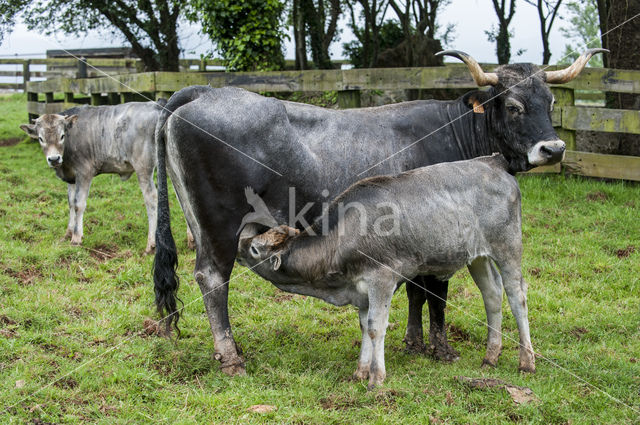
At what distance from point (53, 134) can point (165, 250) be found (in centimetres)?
514

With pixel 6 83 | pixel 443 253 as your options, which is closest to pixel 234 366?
pixel 443 253

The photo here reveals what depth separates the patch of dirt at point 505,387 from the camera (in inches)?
196

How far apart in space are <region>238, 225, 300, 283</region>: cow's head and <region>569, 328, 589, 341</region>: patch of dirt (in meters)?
2.83

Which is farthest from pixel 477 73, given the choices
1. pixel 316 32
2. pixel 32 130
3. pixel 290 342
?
pixel 316 32

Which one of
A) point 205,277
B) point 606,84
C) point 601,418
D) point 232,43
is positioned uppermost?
point 232,43

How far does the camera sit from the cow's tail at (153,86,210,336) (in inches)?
240

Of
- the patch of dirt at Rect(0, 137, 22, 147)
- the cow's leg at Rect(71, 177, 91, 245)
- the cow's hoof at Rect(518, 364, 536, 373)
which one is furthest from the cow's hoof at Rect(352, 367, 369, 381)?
the patch of dirt at Rect(0, 137, 22, 147)

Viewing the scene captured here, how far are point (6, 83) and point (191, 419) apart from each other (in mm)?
27676

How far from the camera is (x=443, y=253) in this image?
18.3ft

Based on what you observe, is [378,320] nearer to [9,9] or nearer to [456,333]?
[456,333]

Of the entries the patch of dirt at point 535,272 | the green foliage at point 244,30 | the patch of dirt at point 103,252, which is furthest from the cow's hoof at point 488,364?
the green foliage at point 244,30

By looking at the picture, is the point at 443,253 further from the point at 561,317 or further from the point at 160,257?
the point at 160,257

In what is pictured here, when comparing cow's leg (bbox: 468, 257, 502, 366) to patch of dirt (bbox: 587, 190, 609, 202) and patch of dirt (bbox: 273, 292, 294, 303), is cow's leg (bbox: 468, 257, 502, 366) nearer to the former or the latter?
patch of dirt (bbox: 273, 292, 294, 303)

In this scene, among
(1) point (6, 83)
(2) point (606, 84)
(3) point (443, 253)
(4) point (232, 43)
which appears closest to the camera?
(3) point (443, 253)
